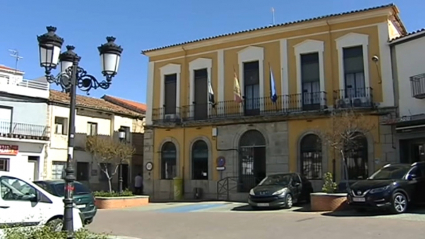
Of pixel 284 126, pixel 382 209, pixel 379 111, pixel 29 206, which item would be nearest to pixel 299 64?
pixel 284 126

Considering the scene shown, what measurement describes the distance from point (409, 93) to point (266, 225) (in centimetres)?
1050

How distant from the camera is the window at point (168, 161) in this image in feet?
85.6

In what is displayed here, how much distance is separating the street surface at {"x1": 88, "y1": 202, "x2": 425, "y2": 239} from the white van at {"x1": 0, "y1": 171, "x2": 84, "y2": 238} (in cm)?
236

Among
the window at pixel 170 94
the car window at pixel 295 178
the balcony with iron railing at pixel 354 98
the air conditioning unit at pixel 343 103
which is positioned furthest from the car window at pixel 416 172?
the window at pixel 170 94

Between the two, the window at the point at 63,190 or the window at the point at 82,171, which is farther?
the window at the point at 82,171

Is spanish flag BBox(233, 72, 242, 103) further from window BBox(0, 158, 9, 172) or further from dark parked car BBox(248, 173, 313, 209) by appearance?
window BBox(0, 158, 9, 172)

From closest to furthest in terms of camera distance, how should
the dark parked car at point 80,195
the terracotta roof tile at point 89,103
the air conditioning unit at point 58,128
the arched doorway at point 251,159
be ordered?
the dark parked car at point 80,195 < the arched doorway at point 251,159 < the air conditioning unit at point 58,128 < the terracotta roof tile at point 89,103

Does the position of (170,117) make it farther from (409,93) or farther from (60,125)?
(409,93)

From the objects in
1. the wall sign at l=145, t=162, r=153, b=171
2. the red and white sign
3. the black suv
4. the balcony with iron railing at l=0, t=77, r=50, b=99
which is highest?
the balcony with iron railing at l=0, t=77, r=50, b=99

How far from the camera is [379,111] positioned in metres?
20.4

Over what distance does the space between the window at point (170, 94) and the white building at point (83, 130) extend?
6.02 metres

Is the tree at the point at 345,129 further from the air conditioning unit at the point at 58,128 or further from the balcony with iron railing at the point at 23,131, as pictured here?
the air conditioning unit at the point at 58,128

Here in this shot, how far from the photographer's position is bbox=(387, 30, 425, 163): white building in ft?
62.1

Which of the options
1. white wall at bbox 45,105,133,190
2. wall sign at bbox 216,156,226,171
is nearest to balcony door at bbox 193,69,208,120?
→ wall sign at bbox 216,156,226,171
